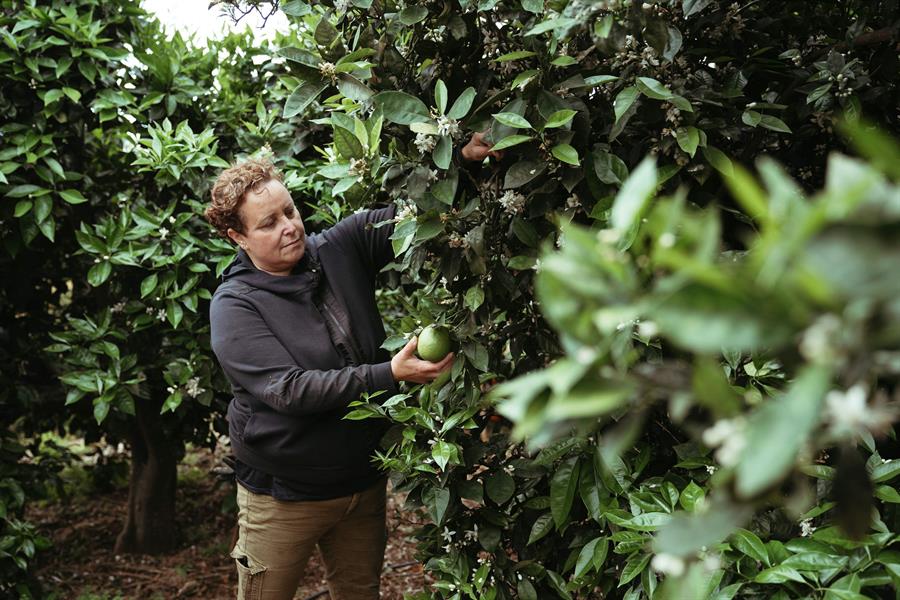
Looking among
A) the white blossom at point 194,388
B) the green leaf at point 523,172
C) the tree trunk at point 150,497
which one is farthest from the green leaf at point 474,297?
the tree trunk at point 150,497

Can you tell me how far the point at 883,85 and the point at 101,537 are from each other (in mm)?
4197

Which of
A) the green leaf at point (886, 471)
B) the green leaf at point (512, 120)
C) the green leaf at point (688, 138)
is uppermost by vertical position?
the green leaf at point (512, 120)

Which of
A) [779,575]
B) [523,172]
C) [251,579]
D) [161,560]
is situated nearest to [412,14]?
[523,172]

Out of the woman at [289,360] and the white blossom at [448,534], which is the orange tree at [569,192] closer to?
the white blossom at [448,534]

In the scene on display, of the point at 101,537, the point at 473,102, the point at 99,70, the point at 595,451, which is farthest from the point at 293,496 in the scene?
the point at 101,537

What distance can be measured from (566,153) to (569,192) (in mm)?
113

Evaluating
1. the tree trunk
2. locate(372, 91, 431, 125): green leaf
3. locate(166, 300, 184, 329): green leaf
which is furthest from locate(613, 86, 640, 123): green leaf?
the tree trunk

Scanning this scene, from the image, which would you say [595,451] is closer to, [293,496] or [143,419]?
[293,496]

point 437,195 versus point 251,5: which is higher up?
point 251,5

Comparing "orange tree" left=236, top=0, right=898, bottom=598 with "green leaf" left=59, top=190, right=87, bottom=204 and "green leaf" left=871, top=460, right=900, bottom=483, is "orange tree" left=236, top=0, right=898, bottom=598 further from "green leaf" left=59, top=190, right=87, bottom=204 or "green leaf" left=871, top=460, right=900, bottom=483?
"green leaf" left=59, top=190, right=87, bottom=204

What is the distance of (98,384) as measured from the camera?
3111 millimetres

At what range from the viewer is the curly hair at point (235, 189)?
8.00ft

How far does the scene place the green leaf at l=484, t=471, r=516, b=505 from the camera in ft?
6.69

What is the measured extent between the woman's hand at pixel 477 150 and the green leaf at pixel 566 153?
28 cm
